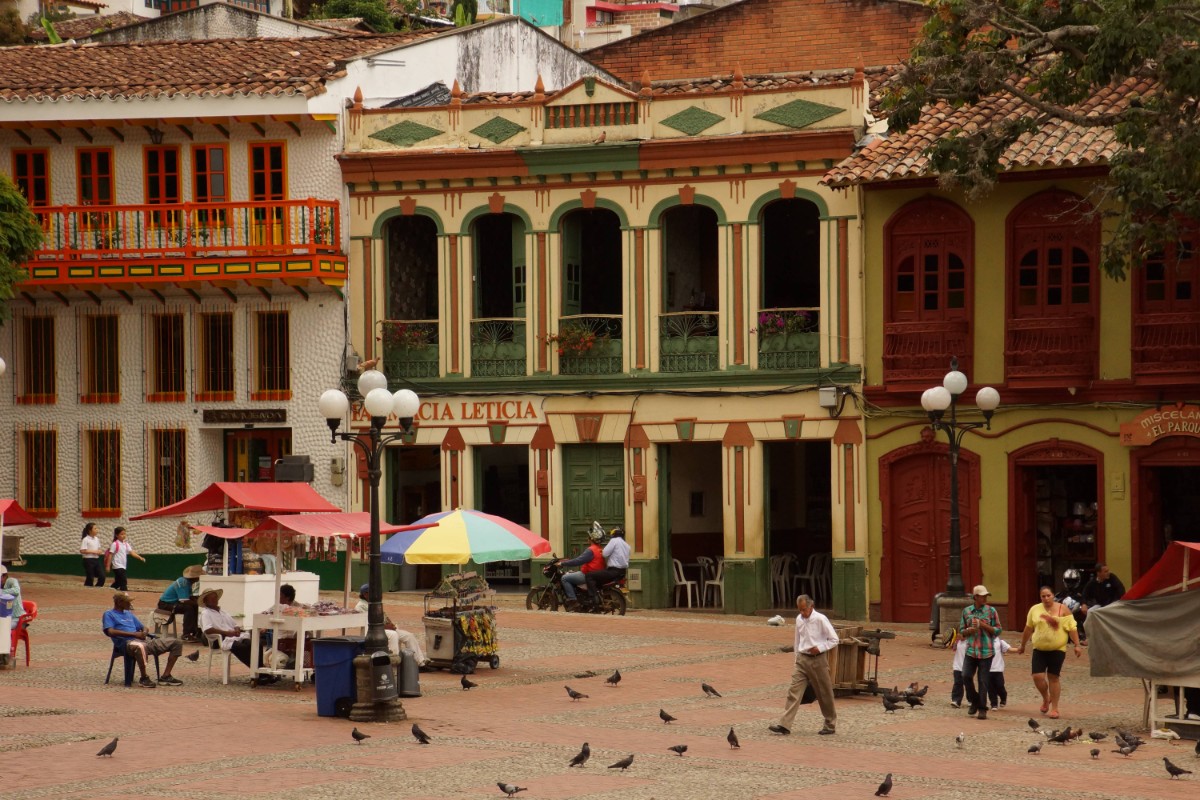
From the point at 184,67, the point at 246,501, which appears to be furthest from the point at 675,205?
the point at 246,501

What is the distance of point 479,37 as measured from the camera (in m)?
38.7

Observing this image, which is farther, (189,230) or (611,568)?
(189,230)

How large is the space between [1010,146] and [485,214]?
30.9 ft

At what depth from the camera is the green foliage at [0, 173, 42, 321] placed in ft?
106

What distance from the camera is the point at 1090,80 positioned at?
75.7 ft

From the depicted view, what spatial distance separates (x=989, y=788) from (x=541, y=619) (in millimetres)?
14081

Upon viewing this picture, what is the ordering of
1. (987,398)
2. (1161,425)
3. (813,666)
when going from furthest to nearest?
1. (1161,425)
2. (987,398)
3. (813,666)

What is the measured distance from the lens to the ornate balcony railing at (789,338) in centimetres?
3291

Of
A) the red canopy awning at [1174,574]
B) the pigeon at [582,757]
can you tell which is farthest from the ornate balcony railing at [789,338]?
the pigeon at [582,757]

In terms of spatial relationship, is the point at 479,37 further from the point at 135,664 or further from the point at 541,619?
the point at 135,664

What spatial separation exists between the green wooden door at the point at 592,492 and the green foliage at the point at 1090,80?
1017 cm

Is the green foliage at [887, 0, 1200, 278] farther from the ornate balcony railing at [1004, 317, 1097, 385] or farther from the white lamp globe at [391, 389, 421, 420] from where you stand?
the white lamp globe at [391, 389, 421, 420]

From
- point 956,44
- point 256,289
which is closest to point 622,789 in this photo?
point 956,44

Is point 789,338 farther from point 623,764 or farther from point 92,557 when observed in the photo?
point 623,764
